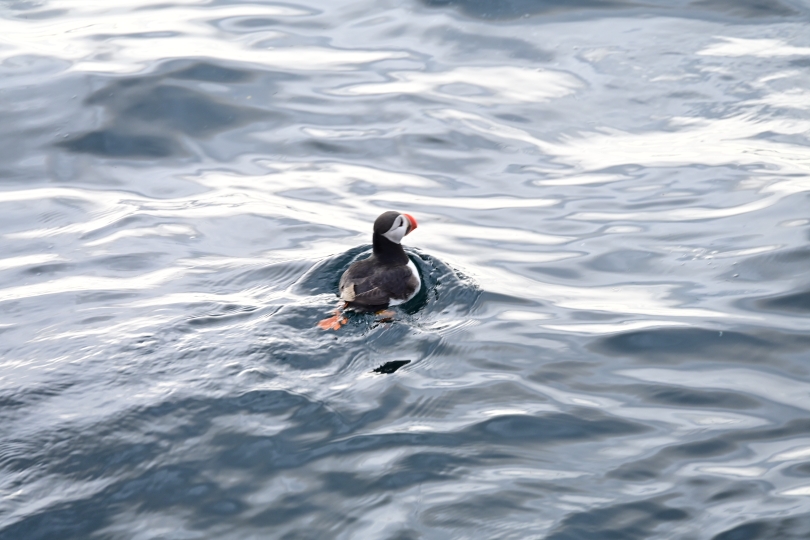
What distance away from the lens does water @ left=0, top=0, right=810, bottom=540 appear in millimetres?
5207

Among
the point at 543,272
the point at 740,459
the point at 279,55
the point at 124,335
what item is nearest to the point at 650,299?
the point at 543,272

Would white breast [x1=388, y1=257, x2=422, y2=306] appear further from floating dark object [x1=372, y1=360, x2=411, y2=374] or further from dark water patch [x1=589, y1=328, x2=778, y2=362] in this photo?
dark water patch [x1=589, y1=328, x2=778, y2=362]

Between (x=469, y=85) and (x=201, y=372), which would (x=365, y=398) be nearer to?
(x=201, y=372)

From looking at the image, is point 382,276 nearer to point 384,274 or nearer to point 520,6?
point 384,274

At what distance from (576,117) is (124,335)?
685 cm

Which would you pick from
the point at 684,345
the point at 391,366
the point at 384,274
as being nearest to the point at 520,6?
the point at 384,274

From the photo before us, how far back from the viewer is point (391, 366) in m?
6.62

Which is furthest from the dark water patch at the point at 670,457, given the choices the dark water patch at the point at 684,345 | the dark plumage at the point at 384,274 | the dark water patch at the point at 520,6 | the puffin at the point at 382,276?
the dark water patch at the point at 520,6

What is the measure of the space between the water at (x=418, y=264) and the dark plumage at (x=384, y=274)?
9.6 inches

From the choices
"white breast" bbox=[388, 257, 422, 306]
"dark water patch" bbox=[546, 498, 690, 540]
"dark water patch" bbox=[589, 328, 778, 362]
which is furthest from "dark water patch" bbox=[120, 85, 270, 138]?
"dark water patch" bbox=[546, 498, 690, 540]

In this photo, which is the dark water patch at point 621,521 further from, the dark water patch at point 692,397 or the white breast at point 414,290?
the white breast at point 414,290

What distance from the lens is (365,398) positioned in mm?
6051

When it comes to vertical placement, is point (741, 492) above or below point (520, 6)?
below

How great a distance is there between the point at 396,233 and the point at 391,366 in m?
1.87
